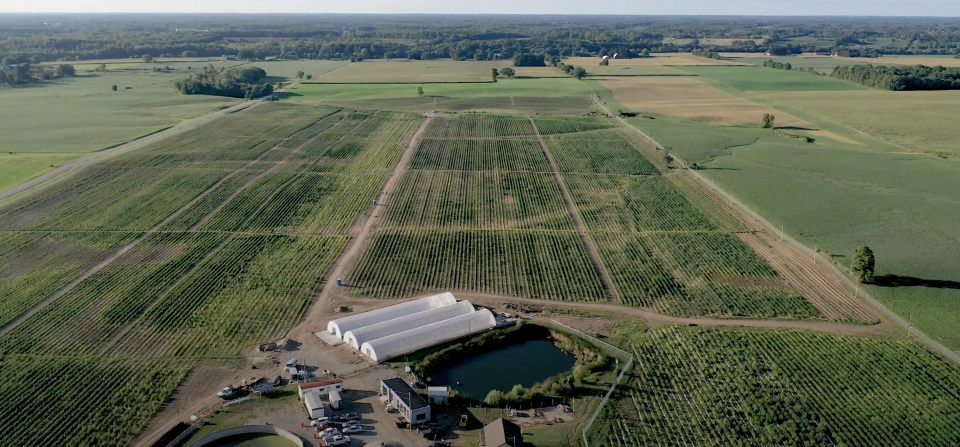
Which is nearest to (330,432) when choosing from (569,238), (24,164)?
(569,238)

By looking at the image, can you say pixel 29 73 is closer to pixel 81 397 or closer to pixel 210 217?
pixel 210 217

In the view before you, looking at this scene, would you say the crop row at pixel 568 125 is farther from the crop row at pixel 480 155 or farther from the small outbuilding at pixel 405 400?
the small outbuilding at pixel 405 400

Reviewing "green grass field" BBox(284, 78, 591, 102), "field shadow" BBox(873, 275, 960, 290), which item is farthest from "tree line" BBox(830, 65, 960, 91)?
"field shadow" BBox(873, 275, 960, 290)

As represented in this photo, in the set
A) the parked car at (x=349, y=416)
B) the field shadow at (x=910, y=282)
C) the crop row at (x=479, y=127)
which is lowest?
the parked car at (x=349, y=416)

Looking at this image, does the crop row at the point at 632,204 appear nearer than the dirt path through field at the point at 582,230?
No

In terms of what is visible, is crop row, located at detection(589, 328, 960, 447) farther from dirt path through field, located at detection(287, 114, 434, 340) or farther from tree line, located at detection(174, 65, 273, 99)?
tree line, located at detection(174, 65, 273, 99)

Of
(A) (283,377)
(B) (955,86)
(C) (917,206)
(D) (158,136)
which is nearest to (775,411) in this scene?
(A) (283,377)

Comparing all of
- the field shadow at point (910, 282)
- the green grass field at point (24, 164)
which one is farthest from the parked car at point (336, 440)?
the green grass field at point (24, 164)

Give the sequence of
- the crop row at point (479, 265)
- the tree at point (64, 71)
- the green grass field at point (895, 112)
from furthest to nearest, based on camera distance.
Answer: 1. the tree at point (64, 71)
2. the green grass field at point (895, 112)
3. the crop row at point (479, 265)
